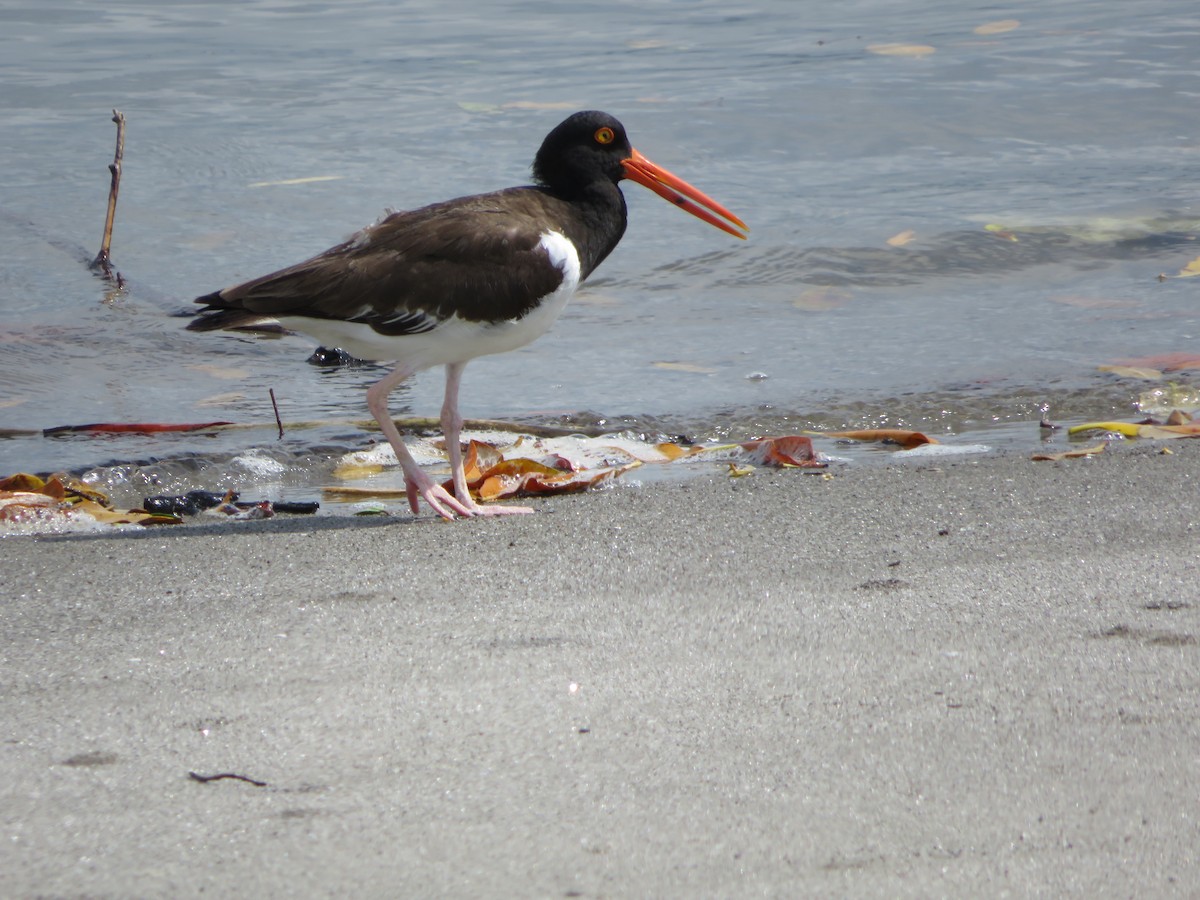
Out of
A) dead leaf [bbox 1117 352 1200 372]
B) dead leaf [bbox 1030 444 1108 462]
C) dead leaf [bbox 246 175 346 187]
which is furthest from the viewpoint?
dead leaf [bbox 246 175 346 187]

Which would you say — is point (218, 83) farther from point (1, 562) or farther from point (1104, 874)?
point (1104, 874)

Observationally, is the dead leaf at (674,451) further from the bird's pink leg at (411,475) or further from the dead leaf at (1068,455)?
the dead leaf at (1068,455)

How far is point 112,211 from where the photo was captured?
345 inches

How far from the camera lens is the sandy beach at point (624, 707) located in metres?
2.38

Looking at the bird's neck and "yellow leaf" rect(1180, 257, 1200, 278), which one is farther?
"yellow leaf" rect(1180, 257, 1200, 278)

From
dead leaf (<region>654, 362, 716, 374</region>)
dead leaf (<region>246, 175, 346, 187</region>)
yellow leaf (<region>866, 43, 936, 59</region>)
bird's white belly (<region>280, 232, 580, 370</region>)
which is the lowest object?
dead leaf (<region>654, 362, 716, 374</region>)

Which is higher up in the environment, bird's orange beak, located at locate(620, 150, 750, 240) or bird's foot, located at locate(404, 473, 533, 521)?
bird's orange beak, located at locate(620, 150, 750, 240)

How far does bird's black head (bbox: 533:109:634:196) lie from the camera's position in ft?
18.5

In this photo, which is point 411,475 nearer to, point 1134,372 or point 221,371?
point 221,371

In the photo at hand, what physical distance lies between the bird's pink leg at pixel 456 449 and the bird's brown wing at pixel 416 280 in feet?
1.21

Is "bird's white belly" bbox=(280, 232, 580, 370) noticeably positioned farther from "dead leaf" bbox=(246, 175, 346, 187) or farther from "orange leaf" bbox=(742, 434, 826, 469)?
"dead leaf" bbox=(246, 175, 346, 187)

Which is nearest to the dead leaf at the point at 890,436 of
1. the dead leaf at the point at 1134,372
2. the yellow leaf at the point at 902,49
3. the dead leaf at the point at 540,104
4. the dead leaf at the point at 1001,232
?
the dead leaf at the point at 1134,372

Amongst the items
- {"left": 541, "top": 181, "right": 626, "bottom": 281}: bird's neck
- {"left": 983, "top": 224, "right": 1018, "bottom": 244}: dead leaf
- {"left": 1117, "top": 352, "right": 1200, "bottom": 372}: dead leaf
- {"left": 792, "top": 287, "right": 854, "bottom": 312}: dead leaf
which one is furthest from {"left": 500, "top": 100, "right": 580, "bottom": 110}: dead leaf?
{"left": 541, "top": 181, "right": 626, "bottom": 281}: bird's neck

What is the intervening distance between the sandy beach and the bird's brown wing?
81 centimetres
